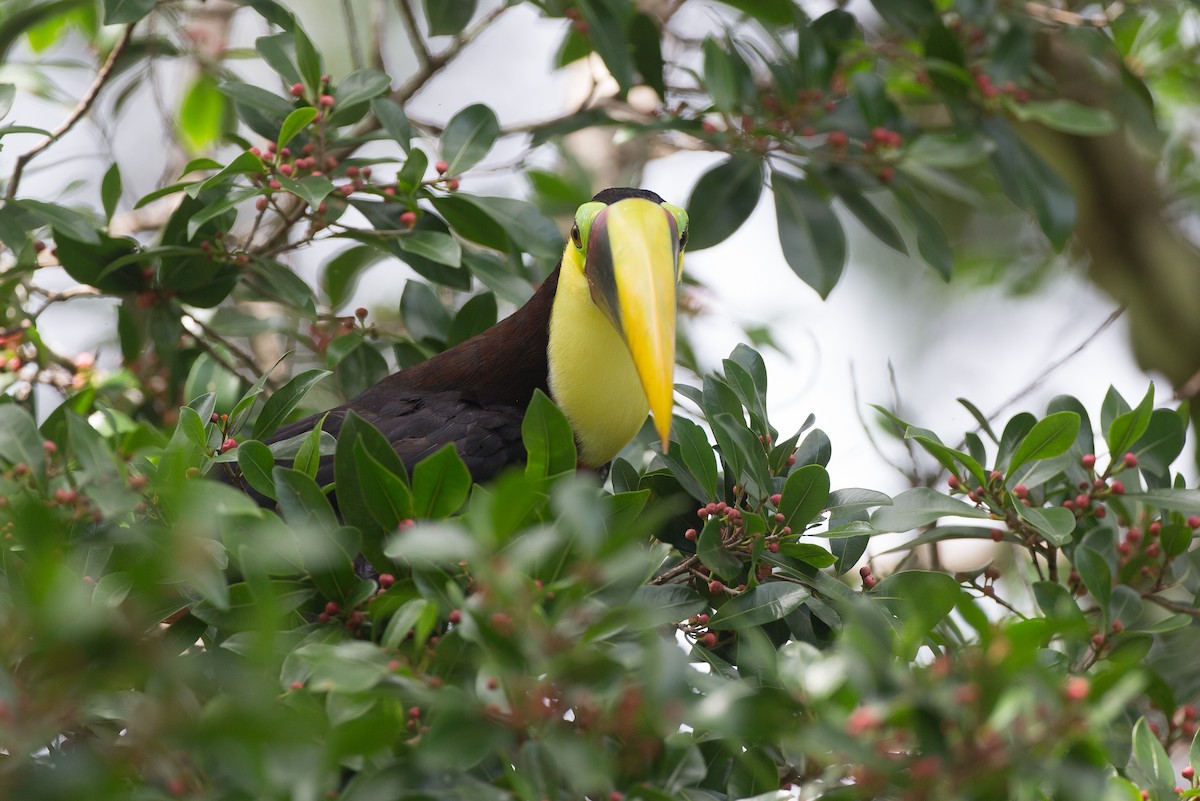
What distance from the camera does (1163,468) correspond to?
2.30 m

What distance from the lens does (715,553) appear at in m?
1.86

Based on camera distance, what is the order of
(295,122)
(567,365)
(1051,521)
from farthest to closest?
(567,365)
(295,122)
(1051,521)

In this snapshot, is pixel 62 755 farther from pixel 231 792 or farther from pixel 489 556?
pixel 489 556

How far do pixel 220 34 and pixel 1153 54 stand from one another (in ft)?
10.8

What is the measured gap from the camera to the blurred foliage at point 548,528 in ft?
3.89

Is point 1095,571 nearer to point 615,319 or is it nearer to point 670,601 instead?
point 670,601

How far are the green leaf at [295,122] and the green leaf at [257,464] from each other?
0.81 m

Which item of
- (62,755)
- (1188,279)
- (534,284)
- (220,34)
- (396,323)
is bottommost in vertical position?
(1188,279)

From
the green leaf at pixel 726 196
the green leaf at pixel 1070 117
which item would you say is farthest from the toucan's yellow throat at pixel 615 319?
the green leaf at pixel 1070 117

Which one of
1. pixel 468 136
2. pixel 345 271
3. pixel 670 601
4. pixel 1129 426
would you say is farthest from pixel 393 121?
pixel 1129 426

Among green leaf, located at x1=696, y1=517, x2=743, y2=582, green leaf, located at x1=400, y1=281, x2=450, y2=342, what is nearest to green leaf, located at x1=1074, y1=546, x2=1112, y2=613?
green leaf, located at x1=696, y1=517, x2=743, y2=582

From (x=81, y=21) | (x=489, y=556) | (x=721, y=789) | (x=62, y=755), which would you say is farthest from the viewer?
(x=81, y=21)

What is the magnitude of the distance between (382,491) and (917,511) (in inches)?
33.8

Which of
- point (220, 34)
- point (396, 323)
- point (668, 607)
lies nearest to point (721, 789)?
point (668, 607)
